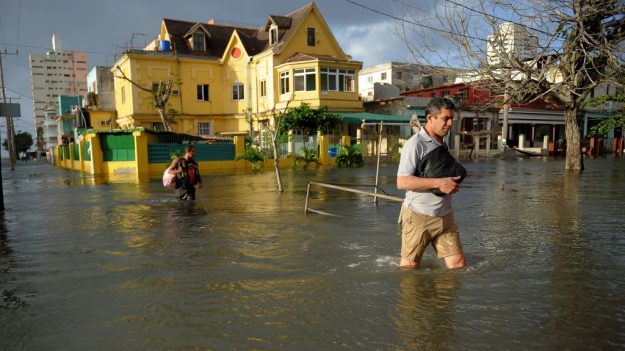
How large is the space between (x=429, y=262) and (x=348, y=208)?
5.14 m

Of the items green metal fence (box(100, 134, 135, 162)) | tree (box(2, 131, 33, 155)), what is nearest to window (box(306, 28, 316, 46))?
green metal fence (box(100, 134, 135, 162))

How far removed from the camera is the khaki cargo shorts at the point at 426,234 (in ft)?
15.1

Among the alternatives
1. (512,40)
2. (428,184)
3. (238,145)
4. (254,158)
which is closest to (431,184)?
(428,184)

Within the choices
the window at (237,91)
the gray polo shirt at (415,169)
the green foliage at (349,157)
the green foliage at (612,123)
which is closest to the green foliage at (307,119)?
the green foliage at (349,157)

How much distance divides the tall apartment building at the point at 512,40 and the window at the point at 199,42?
93.4ft

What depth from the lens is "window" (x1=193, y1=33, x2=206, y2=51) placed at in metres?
37.9

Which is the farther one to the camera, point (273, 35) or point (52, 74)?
point (52, 74)

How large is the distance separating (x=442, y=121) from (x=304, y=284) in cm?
221

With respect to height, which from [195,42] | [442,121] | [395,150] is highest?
[195,42]

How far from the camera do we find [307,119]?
2922 cm

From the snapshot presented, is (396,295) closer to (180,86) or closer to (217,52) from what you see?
(180,86)

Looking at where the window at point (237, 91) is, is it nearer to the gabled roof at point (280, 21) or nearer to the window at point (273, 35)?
the window at point (273, 35)

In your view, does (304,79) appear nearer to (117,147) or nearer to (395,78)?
(117,147)

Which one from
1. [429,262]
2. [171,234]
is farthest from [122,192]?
[429,262]
